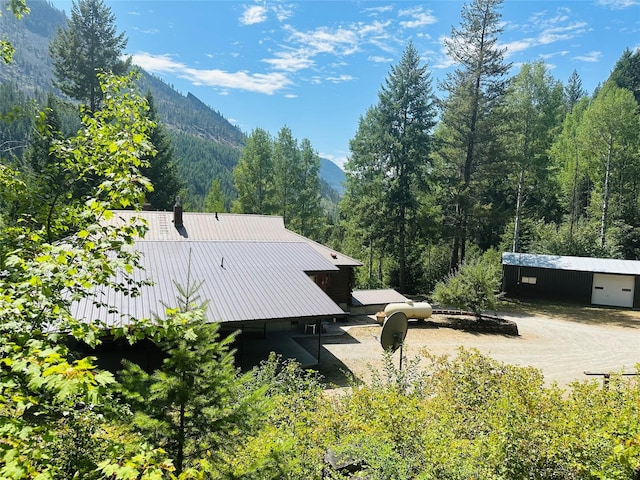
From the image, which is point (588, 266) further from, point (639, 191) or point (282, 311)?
point (282, 311)

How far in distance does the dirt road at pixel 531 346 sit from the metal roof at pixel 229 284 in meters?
2.70

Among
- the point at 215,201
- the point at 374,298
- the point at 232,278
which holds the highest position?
the point at 215,201

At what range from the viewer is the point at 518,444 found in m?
5.03

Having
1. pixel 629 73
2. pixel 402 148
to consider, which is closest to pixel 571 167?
pixel 402 148

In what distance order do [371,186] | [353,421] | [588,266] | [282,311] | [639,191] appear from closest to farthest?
1. [353,421]
2. [282,311]
3. [588,266]
4. [371,186]
5. [639,191]

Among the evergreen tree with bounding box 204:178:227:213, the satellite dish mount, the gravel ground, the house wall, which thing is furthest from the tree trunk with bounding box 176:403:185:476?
the evergreen tree with bounding box 204:178:227:213

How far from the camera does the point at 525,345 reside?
1806 centimetres

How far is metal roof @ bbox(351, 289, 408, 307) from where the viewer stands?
23.5m

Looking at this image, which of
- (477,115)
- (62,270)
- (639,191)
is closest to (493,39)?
(477,115)

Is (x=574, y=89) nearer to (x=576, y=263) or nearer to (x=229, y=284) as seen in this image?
(x=576, y=263)

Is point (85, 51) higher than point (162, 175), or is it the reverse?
point (85, 51)

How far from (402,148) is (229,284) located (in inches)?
778

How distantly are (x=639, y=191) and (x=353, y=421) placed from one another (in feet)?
145

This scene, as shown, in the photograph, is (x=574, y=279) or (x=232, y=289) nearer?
(x=232, y=289)
